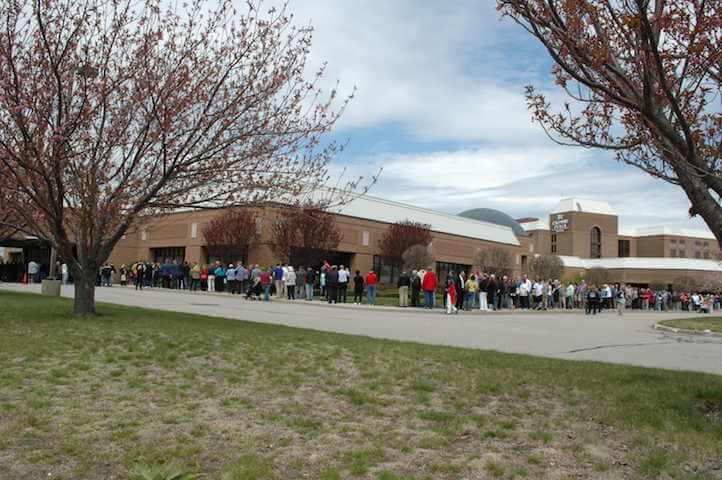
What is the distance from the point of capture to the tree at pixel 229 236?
44875 millimetres

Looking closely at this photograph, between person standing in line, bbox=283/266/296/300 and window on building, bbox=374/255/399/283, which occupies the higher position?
window on building, bbox=374/255/399/283

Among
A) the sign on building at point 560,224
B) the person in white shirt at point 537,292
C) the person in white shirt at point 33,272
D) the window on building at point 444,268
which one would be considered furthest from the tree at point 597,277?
the person in white shirt at point 33,272

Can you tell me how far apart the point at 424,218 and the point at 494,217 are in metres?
28.1

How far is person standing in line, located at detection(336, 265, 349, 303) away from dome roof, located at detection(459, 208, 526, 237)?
5872 centimetres

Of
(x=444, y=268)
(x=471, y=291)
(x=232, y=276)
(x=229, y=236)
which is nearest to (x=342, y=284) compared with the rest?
(x=471, y=291)

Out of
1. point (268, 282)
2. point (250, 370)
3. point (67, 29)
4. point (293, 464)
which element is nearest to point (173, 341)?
Answer: point (250, 370)

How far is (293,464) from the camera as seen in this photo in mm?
4691

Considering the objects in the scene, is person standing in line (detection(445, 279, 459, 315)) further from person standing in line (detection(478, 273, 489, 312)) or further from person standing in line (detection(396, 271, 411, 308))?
person standing in line (detection(478, 273, 489, 312))

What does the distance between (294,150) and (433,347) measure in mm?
5489

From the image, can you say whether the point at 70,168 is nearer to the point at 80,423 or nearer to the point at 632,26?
the point at 80,423

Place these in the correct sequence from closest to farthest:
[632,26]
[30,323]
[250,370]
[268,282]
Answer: [632,26], [250,370], [30,323], [268,282]

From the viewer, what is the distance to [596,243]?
4299 inches

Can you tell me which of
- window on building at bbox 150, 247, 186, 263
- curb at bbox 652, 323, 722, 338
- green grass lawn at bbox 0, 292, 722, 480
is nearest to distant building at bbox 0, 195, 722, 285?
window on building at bbox 150, 247, 186, 263

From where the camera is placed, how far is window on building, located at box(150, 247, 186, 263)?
53.7 m
